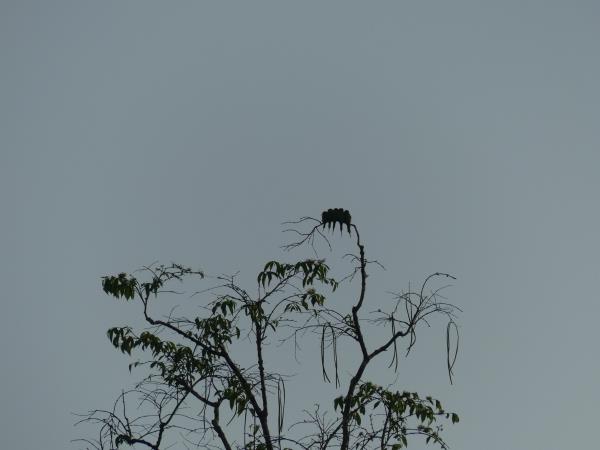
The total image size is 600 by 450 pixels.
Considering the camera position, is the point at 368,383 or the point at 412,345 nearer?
the point at 412,345

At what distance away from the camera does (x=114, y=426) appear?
7.54 metres

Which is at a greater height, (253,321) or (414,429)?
(253,321)

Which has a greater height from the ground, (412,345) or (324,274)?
(324,274)

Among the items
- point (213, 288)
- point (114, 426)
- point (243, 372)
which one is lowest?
point (114, 426)

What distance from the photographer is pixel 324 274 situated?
7449 millimetres

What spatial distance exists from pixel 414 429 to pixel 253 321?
2027 millimetres

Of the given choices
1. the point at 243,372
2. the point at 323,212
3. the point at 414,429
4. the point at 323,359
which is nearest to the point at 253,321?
the point at 243,372

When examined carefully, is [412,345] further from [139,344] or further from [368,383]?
[139,344]

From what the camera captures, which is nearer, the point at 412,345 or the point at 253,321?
the point at 412,345

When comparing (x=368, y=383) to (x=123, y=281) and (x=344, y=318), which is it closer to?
(x=344, y=318)

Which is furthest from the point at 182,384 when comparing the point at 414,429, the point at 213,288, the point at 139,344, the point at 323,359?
the point at 414,429

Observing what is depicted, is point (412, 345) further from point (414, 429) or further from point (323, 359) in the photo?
point (414, 429)

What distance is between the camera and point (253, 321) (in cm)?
751

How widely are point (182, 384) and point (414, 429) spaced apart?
2.48m
